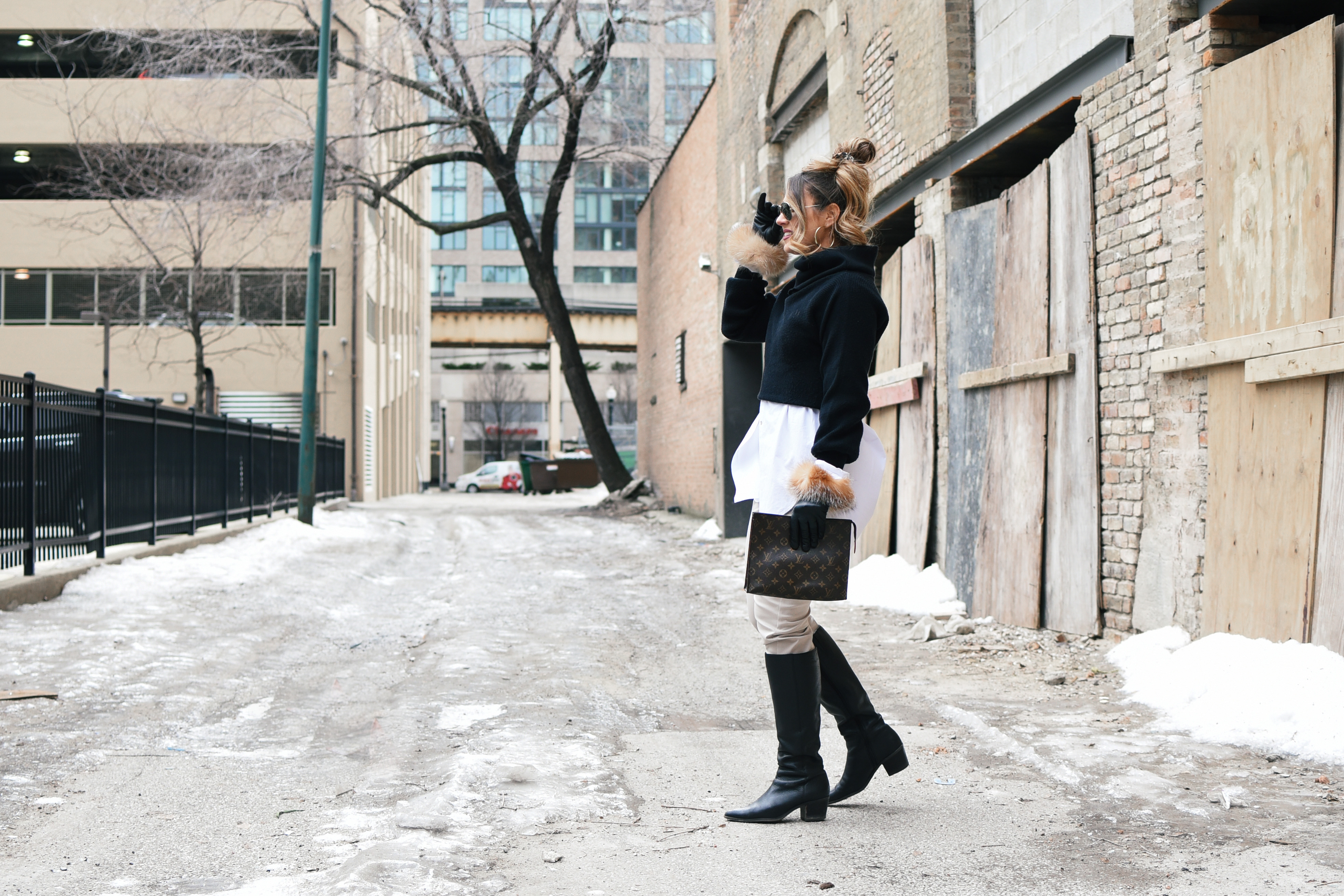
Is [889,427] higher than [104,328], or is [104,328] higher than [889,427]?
[104,328]

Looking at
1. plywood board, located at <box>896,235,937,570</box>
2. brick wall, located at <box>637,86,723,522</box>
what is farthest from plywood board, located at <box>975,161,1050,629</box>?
brick wall, located at <box>637,86,723,522</box>

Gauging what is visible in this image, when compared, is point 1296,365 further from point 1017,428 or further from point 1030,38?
point 1030,38

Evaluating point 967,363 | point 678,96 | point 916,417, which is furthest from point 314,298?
point 967,363

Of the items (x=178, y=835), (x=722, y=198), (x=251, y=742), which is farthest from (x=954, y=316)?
(x=722, y=198)

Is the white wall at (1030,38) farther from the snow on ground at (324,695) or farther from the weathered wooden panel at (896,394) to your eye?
the snow on ground at (324,695)

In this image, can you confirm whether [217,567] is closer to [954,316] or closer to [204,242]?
[954,316]

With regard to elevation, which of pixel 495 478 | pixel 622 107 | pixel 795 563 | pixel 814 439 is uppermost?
pixel 622 107

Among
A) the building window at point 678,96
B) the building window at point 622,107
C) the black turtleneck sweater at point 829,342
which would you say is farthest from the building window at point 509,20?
the black turtleneck sweater at point 829,342

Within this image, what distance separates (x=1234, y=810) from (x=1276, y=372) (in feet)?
6.95

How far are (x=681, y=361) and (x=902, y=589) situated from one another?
1174 centimetres

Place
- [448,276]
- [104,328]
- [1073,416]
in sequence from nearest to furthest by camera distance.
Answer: [1073,416]
[104,328]
[448,276]

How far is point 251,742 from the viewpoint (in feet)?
14.2

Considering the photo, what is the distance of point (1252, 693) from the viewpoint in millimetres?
4219

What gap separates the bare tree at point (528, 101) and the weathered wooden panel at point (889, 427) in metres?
12.3
